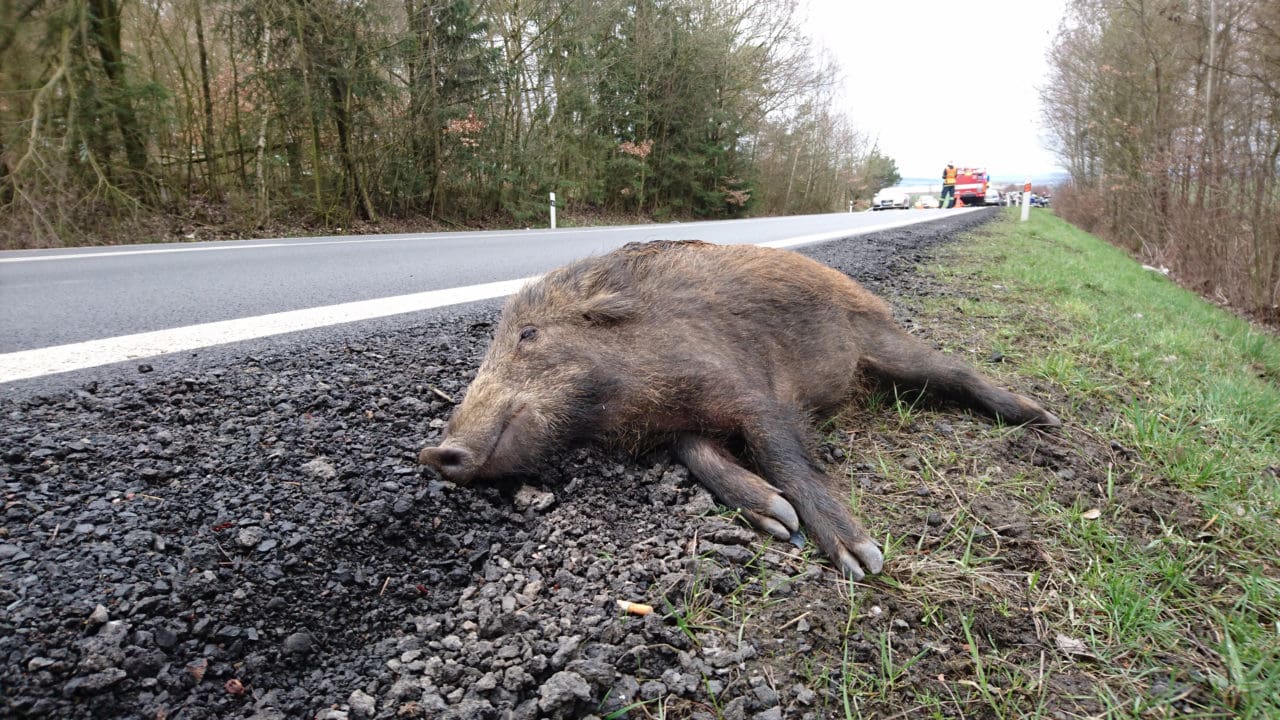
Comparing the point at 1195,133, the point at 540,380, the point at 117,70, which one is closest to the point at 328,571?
the point at 540,380

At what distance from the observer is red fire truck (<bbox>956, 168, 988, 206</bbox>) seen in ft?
140

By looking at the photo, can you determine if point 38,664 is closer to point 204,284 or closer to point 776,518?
point 776,518

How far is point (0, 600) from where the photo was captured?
1.47m

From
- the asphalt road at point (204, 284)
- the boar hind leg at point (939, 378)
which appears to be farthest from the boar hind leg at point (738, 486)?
the asphalt road at point (204, 284)

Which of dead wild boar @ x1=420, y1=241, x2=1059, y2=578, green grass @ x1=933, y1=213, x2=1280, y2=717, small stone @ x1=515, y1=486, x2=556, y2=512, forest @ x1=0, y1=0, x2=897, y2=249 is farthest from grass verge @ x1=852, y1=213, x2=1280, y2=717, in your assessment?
forest @ x1=0, y1=0, x2=897, y2=249

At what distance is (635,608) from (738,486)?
673mm

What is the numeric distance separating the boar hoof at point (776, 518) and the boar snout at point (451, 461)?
3.01ft

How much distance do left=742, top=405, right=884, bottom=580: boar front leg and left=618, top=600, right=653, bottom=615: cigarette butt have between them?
646 millimetres

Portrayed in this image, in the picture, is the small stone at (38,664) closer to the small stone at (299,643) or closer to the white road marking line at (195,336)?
the small stone at (299,643)

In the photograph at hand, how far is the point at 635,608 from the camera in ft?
5.95

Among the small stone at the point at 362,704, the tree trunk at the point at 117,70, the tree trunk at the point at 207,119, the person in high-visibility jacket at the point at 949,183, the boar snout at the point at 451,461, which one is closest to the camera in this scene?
the small stone at the point at 362,704

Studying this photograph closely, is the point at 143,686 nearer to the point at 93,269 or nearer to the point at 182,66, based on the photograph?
the point at 93,269

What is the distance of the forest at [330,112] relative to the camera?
10.9 metres

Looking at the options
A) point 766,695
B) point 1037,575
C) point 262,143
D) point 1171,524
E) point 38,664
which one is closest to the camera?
point 38,664
